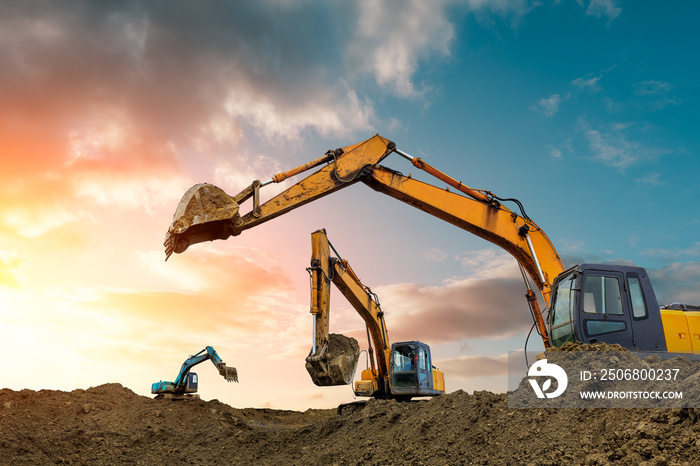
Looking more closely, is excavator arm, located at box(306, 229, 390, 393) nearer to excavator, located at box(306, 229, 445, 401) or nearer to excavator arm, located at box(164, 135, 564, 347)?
excavator, located at box(306, 229, 445, 401)

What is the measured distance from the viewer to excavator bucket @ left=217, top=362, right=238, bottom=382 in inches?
554

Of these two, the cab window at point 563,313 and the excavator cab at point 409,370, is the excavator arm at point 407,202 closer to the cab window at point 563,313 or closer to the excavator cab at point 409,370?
the cab window at point 563,313

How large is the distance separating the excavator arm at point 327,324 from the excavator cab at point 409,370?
682 millimetres

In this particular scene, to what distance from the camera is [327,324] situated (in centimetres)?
1040

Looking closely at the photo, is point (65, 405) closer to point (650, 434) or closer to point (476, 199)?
point (476, 199)

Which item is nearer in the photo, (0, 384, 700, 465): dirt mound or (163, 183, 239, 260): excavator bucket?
(0, 384, 700, 465): dirt mound

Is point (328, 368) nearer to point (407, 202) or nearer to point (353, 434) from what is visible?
point (353, 434)

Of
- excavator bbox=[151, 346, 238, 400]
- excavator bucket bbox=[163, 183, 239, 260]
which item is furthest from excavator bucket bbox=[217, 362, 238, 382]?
excavator bucket bbox=[163, 183, 239, 260]

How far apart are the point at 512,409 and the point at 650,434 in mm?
2242

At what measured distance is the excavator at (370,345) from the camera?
1052 centimetres

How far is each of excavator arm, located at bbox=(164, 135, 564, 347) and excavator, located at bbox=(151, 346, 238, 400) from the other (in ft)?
19.0

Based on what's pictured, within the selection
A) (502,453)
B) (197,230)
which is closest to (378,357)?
(197,230)

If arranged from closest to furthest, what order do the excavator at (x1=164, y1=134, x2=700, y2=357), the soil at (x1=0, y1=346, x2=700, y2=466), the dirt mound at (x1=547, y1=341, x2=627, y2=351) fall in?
the soil at (x1=0, y1=346, x2=700, y2=466), the dirt mound at (x1=547, y1=341, x2=627, y2=351), the excavator at (x1=164, y1=134, x2=700, y2=357)

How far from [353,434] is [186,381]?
688 centimetres
